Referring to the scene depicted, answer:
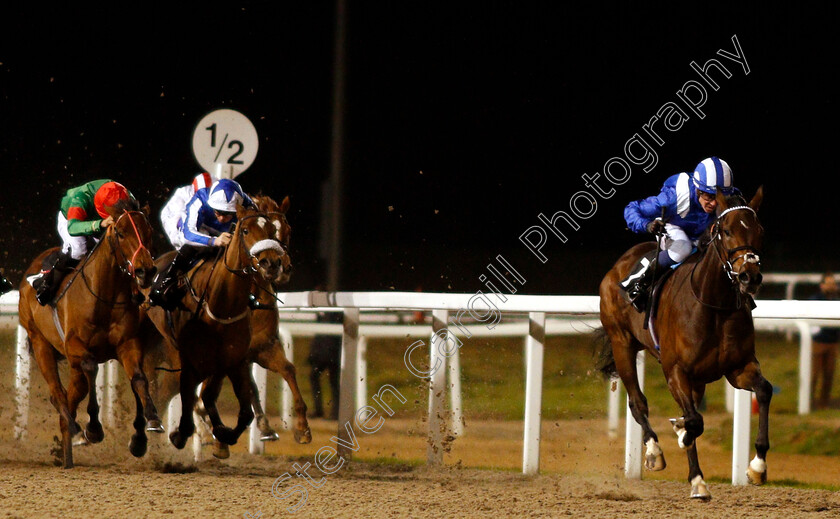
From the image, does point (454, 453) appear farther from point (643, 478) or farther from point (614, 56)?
point (614, 56)

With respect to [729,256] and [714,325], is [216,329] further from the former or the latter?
[729,256]

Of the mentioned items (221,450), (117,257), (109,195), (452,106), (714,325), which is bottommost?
(221,450)

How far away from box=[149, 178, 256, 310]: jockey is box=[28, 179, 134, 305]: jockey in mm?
406

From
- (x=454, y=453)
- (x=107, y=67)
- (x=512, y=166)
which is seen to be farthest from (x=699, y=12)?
(x=454, y=453)

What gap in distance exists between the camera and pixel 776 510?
5.13m

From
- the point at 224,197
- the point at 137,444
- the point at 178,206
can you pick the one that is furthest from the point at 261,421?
the point at 224,197

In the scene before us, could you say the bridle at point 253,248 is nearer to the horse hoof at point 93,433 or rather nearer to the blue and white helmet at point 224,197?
the blue and white helmet at point 224,197

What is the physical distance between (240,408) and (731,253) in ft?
9.45

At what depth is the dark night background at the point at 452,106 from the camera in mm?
14914

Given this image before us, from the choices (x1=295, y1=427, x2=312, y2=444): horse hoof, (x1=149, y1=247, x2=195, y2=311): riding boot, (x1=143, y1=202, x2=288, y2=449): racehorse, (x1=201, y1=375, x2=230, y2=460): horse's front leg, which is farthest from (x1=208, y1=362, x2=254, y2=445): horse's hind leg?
(x1=149, y1=247, x2=195, y2=311): riding boot

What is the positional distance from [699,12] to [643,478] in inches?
421

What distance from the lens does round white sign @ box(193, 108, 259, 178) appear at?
6926mm

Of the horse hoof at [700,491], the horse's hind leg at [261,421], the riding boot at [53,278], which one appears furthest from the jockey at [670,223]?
the riding boot at [53,278]

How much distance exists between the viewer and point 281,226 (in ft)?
18.2
